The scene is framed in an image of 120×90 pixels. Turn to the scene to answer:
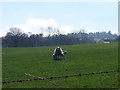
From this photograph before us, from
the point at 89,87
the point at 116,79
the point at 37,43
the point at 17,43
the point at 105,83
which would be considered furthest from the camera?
the point at 37,43

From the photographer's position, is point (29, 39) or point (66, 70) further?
point (29, 39)

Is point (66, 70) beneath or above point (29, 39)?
beneath

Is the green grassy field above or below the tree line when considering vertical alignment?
below

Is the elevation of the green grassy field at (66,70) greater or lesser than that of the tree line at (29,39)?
lesser

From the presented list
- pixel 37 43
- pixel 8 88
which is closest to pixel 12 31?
pixel 37 43

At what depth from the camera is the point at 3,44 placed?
525 feet

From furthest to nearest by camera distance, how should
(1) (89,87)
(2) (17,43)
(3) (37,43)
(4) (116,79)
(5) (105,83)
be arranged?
Answer: (3) (37,43)
(2) (17,43)
(4) (116,79)
(5) (105,83)
(1) (89,87)

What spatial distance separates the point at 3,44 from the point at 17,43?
12.9 m

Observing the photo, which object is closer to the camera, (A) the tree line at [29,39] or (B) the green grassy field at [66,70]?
(B) the green grassy field at [66,70]

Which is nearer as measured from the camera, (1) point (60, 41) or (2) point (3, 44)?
(2) point (3, 44)

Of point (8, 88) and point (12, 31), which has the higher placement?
point (12, 31)

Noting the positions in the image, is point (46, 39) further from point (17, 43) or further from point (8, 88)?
point (8, 88)

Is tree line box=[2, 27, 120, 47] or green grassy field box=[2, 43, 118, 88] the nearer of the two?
green grassy field box=[2, 43, 118, 88]

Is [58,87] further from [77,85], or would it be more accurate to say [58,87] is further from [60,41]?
[60,41]
